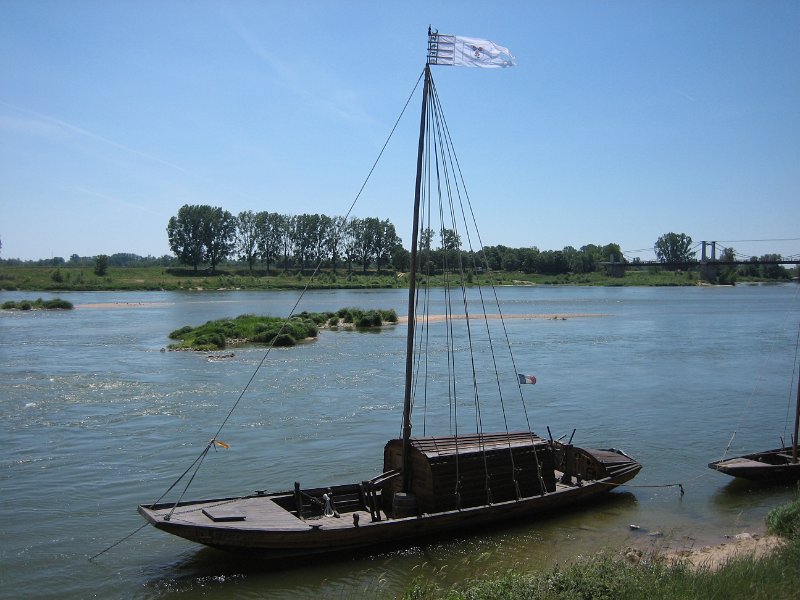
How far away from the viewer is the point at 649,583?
1135cm

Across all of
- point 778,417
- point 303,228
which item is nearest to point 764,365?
point 778,417

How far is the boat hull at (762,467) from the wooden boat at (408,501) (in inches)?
200

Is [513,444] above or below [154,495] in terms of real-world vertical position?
above

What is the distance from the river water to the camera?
15891 mm

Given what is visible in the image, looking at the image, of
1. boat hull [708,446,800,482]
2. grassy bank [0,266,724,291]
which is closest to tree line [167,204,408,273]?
grassy bank [0,266,724,291]

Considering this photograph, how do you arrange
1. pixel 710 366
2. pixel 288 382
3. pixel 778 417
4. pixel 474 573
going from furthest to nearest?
pixel 710 366, pixel 288 382, pixel 778 417, pixel 474 573

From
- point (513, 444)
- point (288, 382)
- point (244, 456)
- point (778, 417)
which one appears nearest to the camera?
point (513, 444)

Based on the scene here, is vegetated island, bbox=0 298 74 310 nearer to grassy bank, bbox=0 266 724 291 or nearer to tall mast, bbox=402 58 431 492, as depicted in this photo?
grassy bank, bbox=0 266 724 291

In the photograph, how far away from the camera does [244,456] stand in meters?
25.3

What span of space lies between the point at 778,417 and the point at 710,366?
14645mm

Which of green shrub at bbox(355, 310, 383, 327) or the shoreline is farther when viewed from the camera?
green shrub at bbox(355, 310, 383, 327)

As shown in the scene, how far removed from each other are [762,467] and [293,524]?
568 inches

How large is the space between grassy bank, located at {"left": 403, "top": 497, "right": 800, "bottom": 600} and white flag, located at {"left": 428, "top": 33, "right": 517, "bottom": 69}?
36.8ft

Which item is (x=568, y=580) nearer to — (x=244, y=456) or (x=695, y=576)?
(x=695, y=576)
